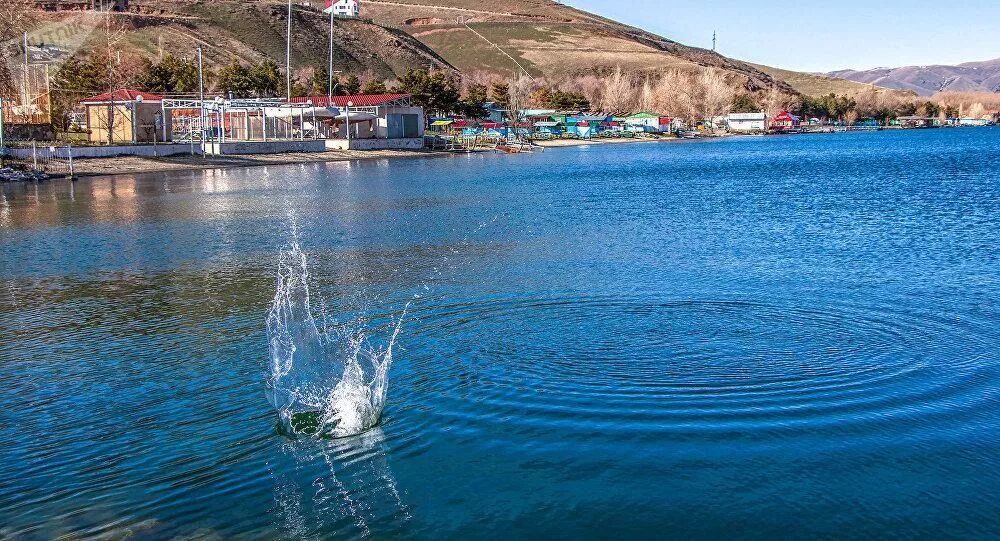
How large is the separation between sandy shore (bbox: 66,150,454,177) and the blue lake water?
2789 cm

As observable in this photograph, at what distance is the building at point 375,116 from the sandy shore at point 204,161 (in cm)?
365

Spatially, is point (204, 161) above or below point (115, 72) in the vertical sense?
below

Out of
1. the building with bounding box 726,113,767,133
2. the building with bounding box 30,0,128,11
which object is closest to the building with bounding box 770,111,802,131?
the building with bounding box 726,113,767,133

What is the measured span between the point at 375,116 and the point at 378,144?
2434mm

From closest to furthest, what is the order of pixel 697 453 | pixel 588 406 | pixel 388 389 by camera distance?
pixel 697 453
pixel 588 406
pixel 388 389

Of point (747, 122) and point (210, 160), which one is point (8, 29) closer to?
point (210, 160)

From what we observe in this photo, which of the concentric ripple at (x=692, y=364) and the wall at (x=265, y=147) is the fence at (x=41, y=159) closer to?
the wall at (x=265, y=147)

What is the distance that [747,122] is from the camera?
185 m

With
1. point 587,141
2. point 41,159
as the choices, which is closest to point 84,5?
point 587,141

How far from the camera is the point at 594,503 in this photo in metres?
9.52

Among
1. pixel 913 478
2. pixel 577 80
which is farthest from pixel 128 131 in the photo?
pixel 577 80

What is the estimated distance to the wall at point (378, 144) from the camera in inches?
3167

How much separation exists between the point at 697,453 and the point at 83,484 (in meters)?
6.49

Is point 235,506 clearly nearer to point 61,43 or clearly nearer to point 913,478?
point 913,478
